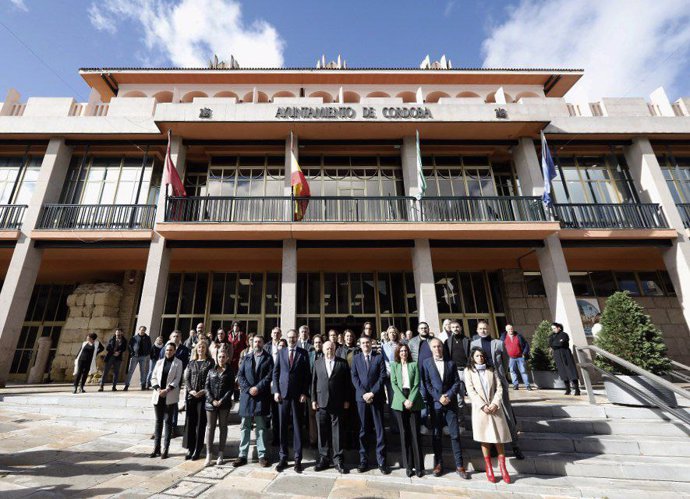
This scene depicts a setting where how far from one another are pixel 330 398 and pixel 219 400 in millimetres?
1664

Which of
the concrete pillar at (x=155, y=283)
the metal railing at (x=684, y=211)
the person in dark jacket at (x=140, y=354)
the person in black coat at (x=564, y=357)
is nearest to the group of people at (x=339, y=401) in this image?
the person in black coat at (x=564, y=357)

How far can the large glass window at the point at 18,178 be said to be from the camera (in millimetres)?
12375

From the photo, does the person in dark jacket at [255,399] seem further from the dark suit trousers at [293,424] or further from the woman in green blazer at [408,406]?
the woman in green blazer at [408,406]

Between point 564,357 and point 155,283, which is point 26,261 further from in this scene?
point 564,357

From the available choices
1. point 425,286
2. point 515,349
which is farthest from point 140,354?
point 515,349

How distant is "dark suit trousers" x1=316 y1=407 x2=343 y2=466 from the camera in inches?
184

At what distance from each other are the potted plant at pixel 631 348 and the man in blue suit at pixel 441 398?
12.9ft

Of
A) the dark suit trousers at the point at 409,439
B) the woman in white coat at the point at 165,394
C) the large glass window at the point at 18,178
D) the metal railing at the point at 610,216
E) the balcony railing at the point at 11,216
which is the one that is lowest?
the dark suit trousers at the point at 409,439

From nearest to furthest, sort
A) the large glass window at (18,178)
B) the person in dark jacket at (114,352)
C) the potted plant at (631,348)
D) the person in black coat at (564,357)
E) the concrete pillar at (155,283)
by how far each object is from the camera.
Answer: the potted plant at (631,348)
the person in black coat at (564,357)
the person in dark jacket at (114,352)
the concrete pillar at (155,283)
the large glass window at (18,178)

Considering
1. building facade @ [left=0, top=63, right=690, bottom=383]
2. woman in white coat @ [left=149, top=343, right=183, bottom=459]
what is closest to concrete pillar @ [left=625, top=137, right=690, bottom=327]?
building facade @ [left=0, top=63, right=690, bottom=383]

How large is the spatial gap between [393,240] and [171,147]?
8.82m

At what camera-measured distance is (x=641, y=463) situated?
4.62 m

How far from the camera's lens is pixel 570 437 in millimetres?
5273

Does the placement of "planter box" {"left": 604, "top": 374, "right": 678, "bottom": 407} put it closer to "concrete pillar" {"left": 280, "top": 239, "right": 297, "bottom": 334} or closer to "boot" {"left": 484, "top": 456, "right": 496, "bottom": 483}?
"boot" {"left": 484, "top": 456, "right": 496, "bottom": 483}
